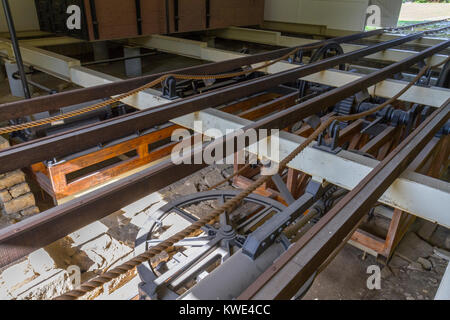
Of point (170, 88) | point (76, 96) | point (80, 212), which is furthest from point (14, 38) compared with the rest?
point (80, 212)

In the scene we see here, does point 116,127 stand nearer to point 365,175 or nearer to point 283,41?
point 365,175

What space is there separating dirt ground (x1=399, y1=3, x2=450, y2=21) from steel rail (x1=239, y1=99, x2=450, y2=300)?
14.4 meters

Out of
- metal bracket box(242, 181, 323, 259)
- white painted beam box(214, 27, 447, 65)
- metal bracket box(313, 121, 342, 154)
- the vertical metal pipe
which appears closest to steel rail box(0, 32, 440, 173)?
metal bracket box(313, 121, 342, 154)

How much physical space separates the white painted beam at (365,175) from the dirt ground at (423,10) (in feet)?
45.7

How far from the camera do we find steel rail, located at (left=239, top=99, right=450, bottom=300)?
952mm

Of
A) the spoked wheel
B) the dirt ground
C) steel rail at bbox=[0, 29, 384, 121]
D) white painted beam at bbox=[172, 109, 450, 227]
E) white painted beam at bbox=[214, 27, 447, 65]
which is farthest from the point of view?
the dirt ground

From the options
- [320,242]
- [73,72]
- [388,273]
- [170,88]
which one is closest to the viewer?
[320,242]

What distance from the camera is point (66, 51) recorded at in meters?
6.34

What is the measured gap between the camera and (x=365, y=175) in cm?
195

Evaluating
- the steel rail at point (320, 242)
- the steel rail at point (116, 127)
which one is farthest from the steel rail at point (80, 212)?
the steel rail at point (320, 242)

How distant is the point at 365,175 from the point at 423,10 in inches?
657

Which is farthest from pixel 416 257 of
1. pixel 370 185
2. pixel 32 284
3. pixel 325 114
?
pixel 32 284

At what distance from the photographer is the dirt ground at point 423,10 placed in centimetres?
1349

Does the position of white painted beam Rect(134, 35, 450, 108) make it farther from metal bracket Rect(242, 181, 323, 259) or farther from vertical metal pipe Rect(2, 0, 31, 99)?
vertical metal pipe Rect(2, 0, 31, 99)
